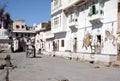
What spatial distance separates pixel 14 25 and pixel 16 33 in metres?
3.20

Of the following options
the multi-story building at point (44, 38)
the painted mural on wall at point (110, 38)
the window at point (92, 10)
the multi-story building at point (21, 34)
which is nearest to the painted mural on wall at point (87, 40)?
the window at point (92, 10)

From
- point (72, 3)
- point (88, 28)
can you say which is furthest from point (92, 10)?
point (72, 3)

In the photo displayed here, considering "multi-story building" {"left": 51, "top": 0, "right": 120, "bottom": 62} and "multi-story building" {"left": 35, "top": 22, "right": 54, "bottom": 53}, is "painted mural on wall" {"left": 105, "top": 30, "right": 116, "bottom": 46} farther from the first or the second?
"multi-story building" {"left": 35, "top": 22, "right": 54, "bottom": 53}

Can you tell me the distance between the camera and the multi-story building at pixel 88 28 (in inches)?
1185

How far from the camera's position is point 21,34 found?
306 ft

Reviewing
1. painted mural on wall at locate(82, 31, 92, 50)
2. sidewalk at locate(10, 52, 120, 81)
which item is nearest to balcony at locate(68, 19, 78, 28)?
painted mural on wall at locate(82, 31, 92, 50)

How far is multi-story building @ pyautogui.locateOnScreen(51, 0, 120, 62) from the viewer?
98.8ft

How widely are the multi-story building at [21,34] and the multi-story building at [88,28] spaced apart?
38876 mm

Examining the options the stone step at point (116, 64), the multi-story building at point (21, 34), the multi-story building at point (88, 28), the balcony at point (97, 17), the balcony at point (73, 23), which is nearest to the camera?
the stone step at point (116, 64)

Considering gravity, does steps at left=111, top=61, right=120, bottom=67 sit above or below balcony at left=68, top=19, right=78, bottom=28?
below

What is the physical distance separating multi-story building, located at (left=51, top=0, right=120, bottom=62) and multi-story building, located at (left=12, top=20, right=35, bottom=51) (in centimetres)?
3888

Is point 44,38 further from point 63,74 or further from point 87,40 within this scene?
point 63,74

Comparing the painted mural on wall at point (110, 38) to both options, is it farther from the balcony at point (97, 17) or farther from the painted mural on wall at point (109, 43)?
the balcony at point (97, 17)

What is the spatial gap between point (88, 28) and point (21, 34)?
5831 centimetres
